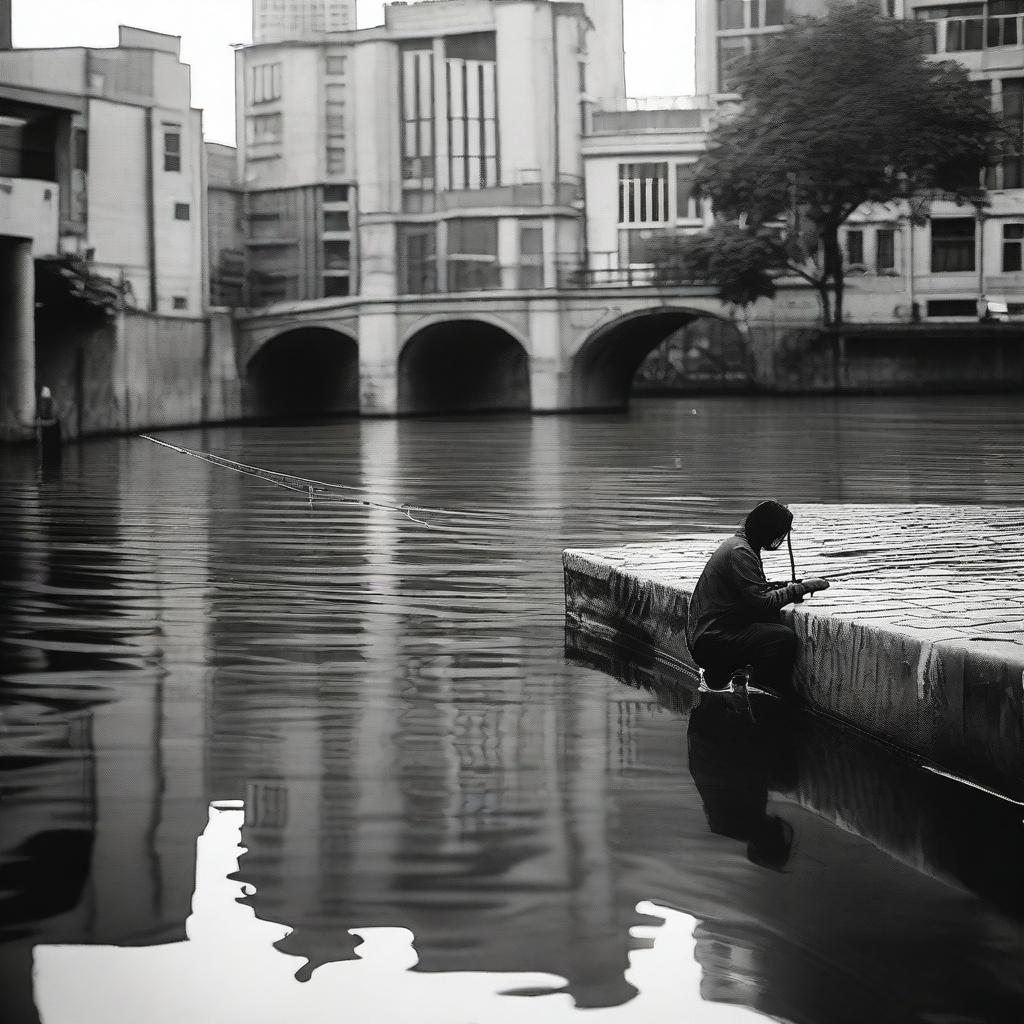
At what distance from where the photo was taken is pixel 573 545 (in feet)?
50.4

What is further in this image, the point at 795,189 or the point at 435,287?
the point at 435,287

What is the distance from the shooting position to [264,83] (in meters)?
72.4

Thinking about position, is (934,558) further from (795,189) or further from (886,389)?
(886,389)

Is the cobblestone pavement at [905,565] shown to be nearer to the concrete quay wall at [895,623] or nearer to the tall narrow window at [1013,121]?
the concrete quay wall at [895,623]

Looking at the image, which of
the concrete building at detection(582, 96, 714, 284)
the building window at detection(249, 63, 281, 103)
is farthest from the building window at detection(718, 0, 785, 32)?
the building window at detection(249, 63, 281, 103)

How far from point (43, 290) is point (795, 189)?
22942 millimetres

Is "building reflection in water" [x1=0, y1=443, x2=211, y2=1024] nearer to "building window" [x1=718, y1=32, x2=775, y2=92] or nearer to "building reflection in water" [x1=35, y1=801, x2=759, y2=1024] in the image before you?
"building reflection in water" [x1=35, y1=801, x2=759, y2=1024]

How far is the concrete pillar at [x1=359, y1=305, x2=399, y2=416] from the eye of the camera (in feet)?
201

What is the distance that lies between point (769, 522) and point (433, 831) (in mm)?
2819

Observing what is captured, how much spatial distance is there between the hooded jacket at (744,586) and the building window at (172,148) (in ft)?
151

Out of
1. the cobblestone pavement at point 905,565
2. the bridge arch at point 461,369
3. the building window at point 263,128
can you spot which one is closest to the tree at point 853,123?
the bridge arch at point 461,369

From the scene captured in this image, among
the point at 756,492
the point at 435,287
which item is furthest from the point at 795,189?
the point at 756,492

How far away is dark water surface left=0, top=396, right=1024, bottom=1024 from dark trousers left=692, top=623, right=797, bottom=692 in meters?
0.19

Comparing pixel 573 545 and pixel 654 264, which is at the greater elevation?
pixel 654 264
